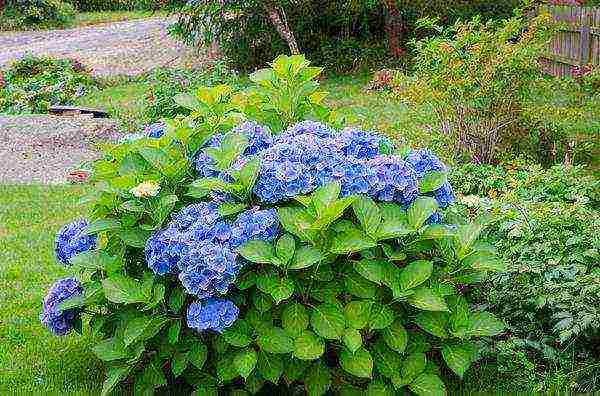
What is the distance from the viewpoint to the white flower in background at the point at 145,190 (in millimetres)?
3646

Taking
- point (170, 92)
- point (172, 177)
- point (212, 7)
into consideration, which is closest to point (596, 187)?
point (172, 177)

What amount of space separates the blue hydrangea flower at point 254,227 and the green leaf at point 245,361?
423 mm

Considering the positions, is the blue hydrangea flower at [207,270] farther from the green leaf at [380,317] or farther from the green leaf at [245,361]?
the green leaf at [380,317]

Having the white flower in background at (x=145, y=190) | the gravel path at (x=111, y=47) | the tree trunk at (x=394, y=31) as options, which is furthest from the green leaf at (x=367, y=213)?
the gravel path at (x=111, y=47)

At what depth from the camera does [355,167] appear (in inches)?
147

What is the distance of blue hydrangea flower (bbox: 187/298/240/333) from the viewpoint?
3.47m

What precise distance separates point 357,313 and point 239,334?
0.48 meters

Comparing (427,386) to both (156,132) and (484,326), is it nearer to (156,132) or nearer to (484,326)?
(484,326)

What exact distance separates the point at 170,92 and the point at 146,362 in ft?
20.4

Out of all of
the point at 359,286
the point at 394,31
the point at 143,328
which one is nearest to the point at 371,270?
the point at 359,286

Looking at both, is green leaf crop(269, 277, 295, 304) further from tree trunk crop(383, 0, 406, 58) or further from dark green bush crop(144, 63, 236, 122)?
tree trunk crop(383, 0, 406, 58)

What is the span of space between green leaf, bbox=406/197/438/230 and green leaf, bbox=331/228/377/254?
0.23 metres

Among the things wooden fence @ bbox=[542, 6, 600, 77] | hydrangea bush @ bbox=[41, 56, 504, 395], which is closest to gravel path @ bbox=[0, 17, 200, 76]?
wooden fence @ bbox=[542, 6, 600, 77]

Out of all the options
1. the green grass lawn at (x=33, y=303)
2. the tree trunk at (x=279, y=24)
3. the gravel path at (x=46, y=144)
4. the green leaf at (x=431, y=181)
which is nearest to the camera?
the green leaf at (x=431, y=181)
